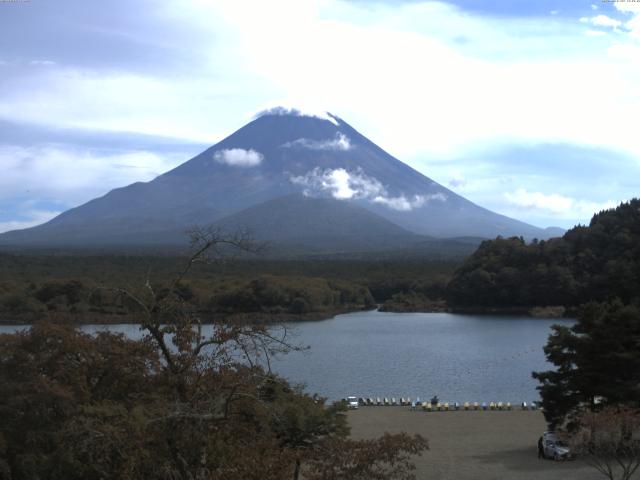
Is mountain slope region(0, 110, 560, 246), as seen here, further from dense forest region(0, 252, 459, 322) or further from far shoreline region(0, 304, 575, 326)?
far shoreline region(0, 304, 575, 326)

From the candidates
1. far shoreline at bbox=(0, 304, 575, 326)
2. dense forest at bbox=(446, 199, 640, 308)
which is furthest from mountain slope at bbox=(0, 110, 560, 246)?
dense forest at bbox=(446, 199, 640, 308)

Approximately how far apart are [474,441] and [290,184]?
406 feet

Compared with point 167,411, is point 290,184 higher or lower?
higher

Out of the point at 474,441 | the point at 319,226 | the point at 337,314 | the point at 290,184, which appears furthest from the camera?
the point at 290,184

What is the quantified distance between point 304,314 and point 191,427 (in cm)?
3850

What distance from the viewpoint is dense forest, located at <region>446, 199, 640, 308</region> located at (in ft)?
141

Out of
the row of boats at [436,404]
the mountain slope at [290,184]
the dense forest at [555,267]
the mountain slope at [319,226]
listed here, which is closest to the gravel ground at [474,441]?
the row of boats at [436,404]

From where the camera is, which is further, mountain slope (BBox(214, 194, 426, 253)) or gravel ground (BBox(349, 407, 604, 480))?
mountain slope (BBox(214, 194, 426, 253))

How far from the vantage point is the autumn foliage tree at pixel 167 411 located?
5.54 m

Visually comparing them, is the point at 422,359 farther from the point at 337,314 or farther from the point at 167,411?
the point at 167,411

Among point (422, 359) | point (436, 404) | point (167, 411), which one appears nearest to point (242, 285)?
point (422, 359)

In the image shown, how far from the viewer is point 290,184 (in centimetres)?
13675

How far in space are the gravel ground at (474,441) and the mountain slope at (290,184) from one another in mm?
108187

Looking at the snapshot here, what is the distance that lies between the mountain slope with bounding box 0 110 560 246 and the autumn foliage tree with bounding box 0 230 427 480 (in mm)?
115948
